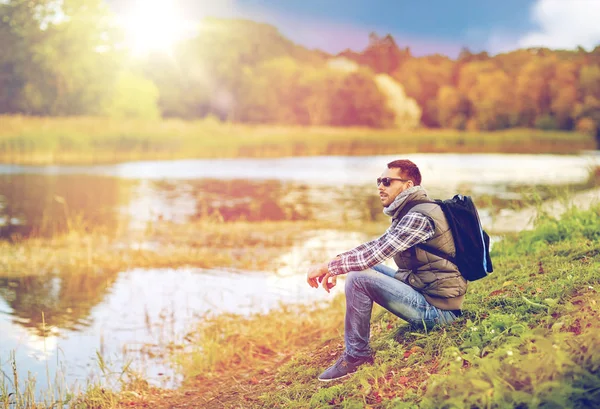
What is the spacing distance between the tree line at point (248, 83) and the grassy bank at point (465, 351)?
54660mm

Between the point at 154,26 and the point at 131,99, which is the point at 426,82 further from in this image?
the point at 131,99

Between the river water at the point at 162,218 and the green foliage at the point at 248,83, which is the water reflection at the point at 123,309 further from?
the green foliage at the point at 248,83

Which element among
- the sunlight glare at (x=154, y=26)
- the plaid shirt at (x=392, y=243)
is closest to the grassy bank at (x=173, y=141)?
the sunlight glare at (x=154, y=26)

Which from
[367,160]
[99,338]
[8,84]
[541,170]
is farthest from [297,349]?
[8,84]

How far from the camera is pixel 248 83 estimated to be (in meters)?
78.1

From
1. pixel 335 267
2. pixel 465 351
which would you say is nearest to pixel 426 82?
pixel 335 267

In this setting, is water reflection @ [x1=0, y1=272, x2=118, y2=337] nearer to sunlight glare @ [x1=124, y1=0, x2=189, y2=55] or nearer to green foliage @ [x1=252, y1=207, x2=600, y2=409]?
green foliage @ [x1=252, y1=207, x2=600, y2=409]

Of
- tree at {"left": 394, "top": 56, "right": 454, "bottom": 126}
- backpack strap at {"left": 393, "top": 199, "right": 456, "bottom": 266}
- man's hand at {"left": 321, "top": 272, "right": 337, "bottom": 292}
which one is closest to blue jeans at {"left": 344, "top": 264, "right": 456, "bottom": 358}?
man's hand at {"left": 321, "top": 272, "right": 337, "bottom": 292}

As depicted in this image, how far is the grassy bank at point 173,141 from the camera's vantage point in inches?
1517

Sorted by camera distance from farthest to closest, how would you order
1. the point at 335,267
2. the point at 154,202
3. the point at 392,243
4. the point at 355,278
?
the point at 154,202 < the point at 355,278 < the point at 335,267 < the point at 392,243

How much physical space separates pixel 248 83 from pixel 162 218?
6408cm

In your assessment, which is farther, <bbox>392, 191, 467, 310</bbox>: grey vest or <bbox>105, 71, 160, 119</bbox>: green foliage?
<bbox>105, 71, 160, 119</bbox>: green foliage

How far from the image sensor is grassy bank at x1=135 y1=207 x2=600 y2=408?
12.7ft

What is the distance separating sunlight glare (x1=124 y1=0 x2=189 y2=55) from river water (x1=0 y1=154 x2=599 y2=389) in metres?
36.0
